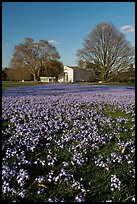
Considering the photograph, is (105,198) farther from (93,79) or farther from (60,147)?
(93,79)

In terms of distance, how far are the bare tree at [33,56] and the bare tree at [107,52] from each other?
6.90 metres

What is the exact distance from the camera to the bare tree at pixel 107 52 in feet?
145

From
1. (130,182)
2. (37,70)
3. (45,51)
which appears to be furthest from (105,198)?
(37,70)

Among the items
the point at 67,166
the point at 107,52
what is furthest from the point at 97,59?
the point at 67,166

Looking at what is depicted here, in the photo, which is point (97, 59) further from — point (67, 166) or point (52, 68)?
point (67, 166)

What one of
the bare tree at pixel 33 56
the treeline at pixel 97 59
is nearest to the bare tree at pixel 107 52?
the treeline at pixel 97 59

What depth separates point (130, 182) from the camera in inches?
136

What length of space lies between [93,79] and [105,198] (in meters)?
55.4

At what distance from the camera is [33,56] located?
148ft

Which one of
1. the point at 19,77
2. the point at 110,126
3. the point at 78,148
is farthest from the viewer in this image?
the point at 19,77

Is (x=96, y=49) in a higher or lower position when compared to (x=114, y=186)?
higher

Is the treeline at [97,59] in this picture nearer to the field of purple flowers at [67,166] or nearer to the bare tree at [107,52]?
the bare tree at [107,52]

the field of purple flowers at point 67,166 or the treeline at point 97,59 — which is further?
the treeline at point 97,59

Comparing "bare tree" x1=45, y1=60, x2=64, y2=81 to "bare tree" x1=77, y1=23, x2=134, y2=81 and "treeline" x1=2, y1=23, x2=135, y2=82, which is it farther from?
"bare tree" x1=77, y1=23, x2=134, y2=81
